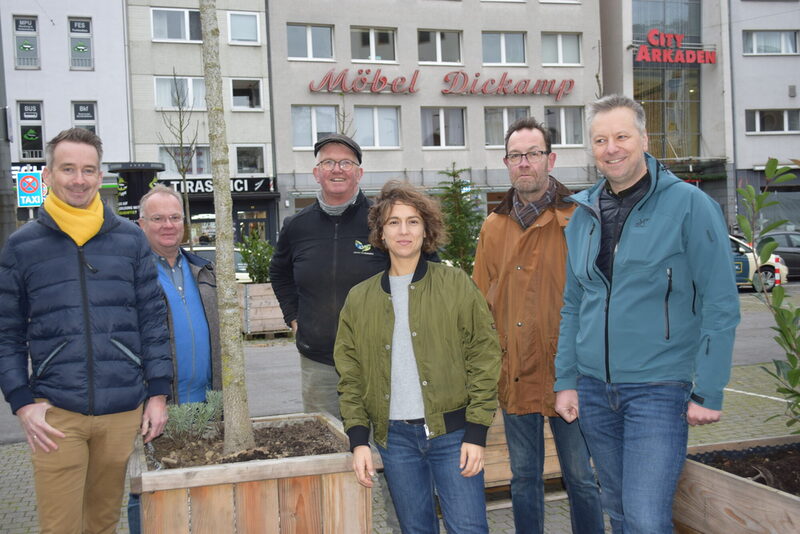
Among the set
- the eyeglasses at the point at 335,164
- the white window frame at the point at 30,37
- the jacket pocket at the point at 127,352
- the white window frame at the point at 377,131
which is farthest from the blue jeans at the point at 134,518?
the white window frame at the point at 30,37

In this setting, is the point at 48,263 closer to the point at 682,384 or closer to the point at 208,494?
the point at 208,494

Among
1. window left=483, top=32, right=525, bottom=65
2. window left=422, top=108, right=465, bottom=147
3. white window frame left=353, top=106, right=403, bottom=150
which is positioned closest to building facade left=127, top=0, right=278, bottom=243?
white window frame left=353, top=106, right=403, bottom=150

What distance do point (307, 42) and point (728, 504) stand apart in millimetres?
27685

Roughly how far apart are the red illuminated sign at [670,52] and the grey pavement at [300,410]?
21.3m

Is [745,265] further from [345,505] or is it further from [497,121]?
[345,505]

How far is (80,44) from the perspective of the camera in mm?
26359

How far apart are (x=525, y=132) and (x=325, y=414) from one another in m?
1.80

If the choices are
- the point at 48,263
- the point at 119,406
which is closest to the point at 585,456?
the point at 119,406

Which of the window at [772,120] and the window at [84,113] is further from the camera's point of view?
the window at [772,120]

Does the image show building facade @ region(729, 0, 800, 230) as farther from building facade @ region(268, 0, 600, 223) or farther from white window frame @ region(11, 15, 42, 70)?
white window frame @ region(11, 15, 42, 70)

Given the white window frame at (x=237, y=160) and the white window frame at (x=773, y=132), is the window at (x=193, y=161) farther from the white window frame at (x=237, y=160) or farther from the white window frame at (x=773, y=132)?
the white window frame at (x=773, y=132)

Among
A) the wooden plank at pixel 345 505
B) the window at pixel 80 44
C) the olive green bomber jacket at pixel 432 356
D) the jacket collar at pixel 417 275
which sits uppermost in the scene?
the window at pixel 80 44

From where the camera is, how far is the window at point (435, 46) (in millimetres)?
29922

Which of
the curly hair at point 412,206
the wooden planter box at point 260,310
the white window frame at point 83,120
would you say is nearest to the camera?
the curly hair at point 412,206
